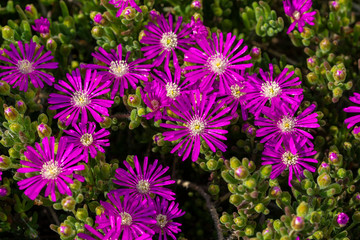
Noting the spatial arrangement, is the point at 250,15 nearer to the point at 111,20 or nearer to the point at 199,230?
the point at 111,20

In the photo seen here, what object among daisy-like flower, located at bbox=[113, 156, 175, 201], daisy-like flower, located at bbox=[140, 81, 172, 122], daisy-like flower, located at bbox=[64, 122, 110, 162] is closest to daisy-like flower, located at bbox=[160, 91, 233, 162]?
daisy-like flower, located at bbox=[140, 81, 172, 122]

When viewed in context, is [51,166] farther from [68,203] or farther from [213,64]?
[213,64]

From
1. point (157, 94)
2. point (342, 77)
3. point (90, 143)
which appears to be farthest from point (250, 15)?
point (90, 143)

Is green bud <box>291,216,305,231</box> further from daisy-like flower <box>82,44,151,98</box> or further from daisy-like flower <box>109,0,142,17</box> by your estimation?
daisy-like flower <box>109,0,142,17</box>

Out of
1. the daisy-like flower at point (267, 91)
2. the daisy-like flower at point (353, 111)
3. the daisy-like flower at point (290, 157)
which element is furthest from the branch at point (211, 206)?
the daisy-like flower at point (353, 111)

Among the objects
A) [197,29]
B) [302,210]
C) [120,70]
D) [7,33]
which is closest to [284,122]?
[302,210]

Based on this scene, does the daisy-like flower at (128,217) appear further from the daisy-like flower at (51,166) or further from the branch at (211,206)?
the branch at (211,206)
